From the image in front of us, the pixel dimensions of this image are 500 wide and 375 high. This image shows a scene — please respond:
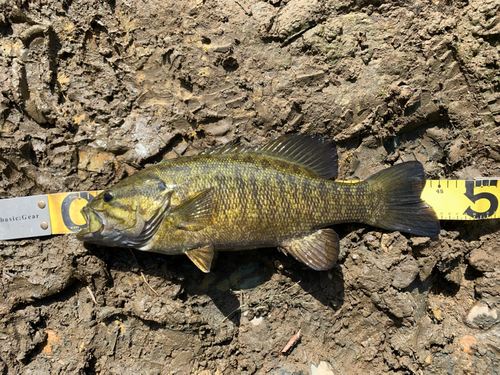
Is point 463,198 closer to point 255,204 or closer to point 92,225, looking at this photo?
point 255,204

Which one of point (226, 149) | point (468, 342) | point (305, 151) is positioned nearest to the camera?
point (226, 149)

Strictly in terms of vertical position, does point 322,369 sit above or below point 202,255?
below

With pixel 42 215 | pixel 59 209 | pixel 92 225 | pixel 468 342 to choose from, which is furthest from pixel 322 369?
pixel 42 215

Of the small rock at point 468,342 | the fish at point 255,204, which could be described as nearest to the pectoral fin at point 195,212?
the fish at point 255,204

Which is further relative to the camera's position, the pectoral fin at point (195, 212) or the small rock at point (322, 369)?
→ the small rock at point (322, 369)

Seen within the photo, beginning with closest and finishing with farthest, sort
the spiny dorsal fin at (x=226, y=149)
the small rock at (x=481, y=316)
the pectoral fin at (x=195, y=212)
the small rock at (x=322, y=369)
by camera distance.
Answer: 1. the pectoral fin at (x=195, y=212)
2. the spiny dorsal fin at (x=226, y=149)
3. the small rock at (x=322, y=369)
4. the small rock at (x=481, y=316)

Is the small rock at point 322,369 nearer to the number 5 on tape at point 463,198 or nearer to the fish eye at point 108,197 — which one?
the number 5 on tape at point 463,198

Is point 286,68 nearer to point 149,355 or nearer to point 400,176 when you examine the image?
point 400,176

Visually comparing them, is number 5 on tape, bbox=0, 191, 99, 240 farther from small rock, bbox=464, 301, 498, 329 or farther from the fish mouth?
small rock, bbox=464, 301, 498, 329
